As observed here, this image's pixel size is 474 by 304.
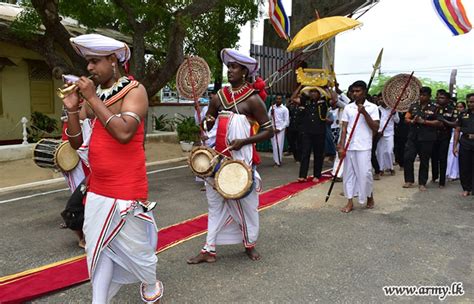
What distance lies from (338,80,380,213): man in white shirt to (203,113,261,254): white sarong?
2390mm

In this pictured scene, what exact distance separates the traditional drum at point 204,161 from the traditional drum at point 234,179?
0.09 meters

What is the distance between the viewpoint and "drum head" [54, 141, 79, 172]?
184 inches

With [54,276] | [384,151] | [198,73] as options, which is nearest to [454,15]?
[384,151]

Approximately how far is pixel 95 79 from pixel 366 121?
4.16 metres

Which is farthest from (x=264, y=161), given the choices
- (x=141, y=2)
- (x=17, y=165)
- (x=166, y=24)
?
(x=17, y=165)

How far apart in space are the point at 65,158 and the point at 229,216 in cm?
206

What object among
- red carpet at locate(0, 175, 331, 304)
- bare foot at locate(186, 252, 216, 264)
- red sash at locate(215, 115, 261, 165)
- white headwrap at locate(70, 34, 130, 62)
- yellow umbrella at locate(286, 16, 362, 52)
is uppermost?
yellow umbrella at locate(286, 16, 362, 52)

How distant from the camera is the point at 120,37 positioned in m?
14.1

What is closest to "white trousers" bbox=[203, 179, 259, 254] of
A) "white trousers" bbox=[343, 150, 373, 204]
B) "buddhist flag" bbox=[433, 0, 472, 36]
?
"white trousers" bbox=[343, 150, 373, 204]

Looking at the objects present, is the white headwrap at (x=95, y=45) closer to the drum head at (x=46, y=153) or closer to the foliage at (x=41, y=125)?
the drum head at (x=46, y=153)

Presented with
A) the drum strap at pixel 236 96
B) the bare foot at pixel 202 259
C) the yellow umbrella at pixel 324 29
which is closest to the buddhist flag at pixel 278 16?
the yellow umbrella at pixel 324 29

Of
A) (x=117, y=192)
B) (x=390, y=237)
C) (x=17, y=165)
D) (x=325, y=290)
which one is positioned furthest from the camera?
(x=17, y=165)

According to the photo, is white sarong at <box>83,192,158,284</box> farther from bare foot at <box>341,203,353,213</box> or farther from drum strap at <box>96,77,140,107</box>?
bare foot at <box>341,203,353,213</box>

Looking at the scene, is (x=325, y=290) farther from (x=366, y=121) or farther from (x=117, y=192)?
(x=366, y=121)
